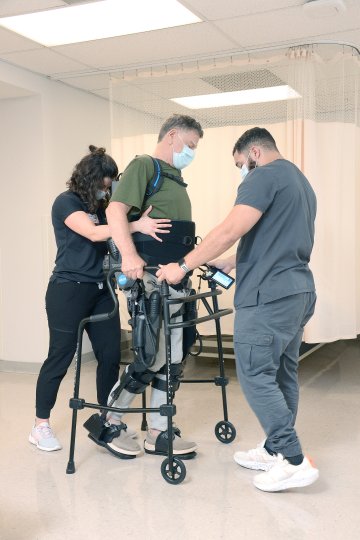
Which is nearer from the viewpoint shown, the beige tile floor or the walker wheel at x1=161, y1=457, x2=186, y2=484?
the beige tile floor

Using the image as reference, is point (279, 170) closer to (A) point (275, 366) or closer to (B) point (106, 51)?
(A) point (275, 366)

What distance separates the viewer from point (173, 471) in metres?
2.62

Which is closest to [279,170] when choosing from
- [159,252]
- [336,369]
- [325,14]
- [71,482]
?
[159,252]

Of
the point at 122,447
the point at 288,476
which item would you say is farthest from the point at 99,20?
the point at 288,476

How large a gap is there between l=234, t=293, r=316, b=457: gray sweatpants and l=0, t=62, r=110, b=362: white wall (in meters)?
2.64

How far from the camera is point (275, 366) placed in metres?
2.54

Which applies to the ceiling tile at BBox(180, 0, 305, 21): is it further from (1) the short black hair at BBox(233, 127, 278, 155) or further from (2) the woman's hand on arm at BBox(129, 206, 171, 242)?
(2) the woman's hand on arm at BBox(129, 206, 171, 242)

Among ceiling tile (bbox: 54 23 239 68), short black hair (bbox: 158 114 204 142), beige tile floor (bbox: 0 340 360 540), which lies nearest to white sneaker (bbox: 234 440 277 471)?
beige tile floor (bbox: 0 340 360 540)

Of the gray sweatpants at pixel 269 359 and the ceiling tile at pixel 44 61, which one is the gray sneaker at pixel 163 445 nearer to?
the gray sweatpants at pixel 269 359

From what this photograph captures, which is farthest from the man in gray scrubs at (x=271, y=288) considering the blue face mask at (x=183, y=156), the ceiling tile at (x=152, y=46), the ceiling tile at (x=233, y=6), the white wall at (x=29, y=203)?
the white wall at (x=29, y=203)

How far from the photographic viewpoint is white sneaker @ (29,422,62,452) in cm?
307

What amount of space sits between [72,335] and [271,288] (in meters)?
1.07

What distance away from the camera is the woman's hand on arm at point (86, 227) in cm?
285

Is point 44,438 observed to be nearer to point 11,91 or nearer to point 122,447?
point 122,447
